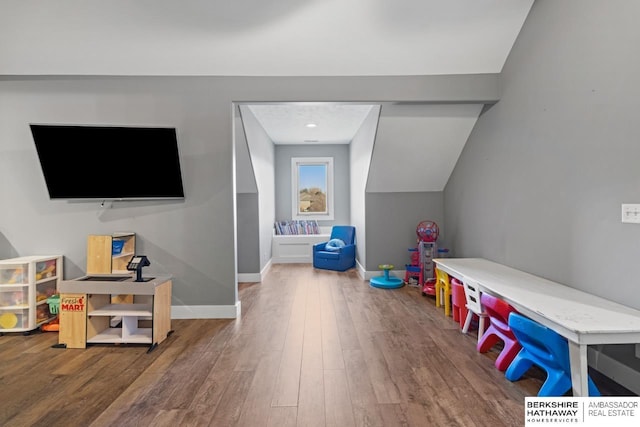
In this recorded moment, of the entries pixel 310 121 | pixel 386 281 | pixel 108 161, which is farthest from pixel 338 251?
pixel 108 161

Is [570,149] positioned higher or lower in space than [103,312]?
higher

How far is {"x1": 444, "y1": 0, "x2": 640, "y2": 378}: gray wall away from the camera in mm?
2074

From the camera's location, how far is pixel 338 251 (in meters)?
6.02

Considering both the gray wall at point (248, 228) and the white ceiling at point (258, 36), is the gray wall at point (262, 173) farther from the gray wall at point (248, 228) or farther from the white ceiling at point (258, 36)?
the white ceiling at point (258, 36)

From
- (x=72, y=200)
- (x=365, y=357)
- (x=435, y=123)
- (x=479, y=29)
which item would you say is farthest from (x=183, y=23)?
(x=365, y=357)

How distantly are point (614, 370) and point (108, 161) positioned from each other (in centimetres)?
430

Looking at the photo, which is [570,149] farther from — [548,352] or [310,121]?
[310,121]

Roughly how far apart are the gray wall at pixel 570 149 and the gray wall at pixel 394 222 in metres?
1.56

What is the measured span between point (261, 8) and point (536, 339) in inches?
118

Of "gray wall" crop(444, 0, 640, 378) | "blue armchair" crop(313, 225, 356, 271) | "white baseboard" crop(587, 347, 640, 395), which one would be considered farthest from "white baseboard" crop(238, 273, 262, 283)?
"white baseboard" crop(587, 347, 640, 395)

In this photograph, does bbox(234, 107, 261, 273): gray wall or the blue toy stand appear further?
bbox(234, 107, 261, 273): gray wall

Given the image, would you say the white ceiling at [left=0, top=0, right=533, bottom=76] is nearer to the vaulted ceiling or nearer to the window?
the vaulted ceiling

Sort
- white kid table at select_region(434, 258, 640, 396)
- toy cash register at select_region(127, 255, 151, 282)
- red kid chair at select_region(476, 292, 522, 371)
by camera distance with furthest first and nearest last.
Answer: toy cash register at select_region(127, 255, 151, 282), red kid chair at select_region(476, 292, 522, 371), white kid table at select_region(434, 258, 640, 396)

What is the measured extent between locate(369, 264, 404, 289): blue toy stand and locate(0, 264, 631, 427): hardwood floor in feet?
3.89
